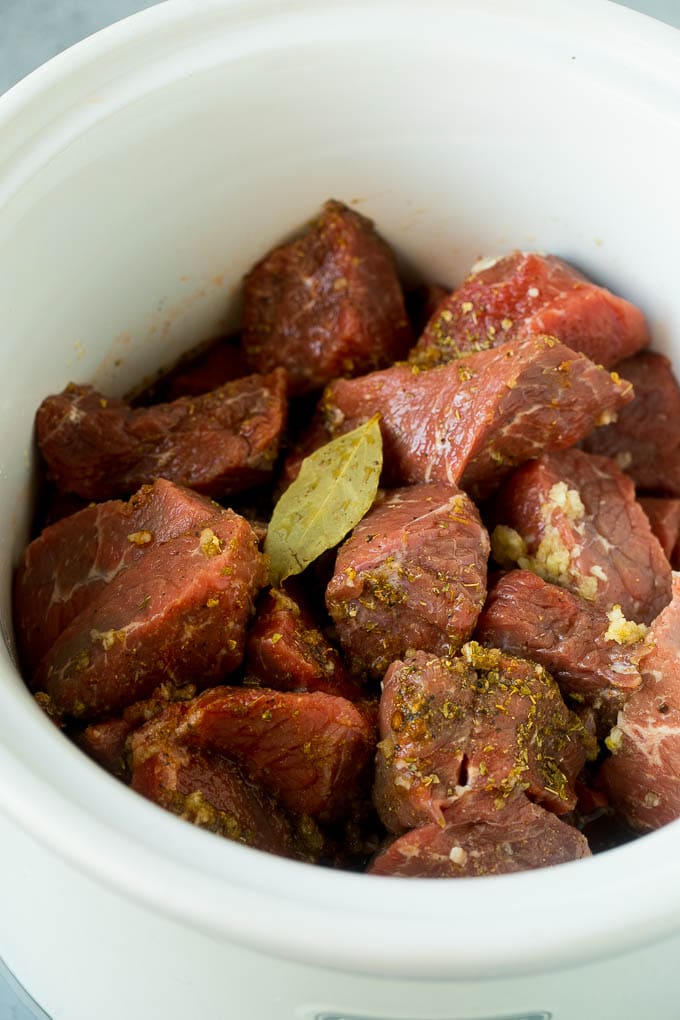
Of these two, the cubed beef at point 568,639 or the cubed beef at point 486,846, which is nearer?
the cubed beef at point 486,846

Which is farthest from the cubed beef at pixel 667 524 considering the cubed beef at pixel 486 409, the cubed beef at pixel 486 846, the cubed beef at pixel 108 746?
the cubed beef at pixel 108 746

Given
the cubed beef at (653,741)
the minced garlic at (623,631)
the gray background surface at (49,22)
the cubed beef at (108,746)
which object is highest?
the gray background surface at (49,22)

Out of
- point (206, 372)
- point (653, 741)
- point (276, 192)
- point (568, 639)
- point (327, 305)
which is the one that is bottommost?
point (653, 741)

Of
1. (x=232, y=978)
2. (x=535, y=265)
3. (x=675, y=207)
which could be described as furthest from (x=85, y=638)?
(x=675, y=207)

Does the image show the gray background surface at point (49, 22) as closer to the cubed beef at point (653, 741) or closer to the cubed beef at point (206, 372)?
the cubed beef at point (206, 372)

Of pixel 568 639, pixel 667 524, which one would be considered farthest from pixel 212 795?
pixel 667 524

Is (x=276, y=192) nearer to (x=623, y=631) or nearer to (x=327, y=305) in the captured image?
(x=327, y=305)

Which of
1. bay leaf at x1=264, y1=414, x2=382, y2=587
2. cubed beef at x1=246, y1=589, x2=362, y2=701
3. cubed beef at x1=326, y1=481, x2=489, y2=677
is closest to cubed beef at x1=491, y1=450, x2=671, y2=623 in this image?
cubed beef at x1=326, y1=481, x2=489, y2=677
